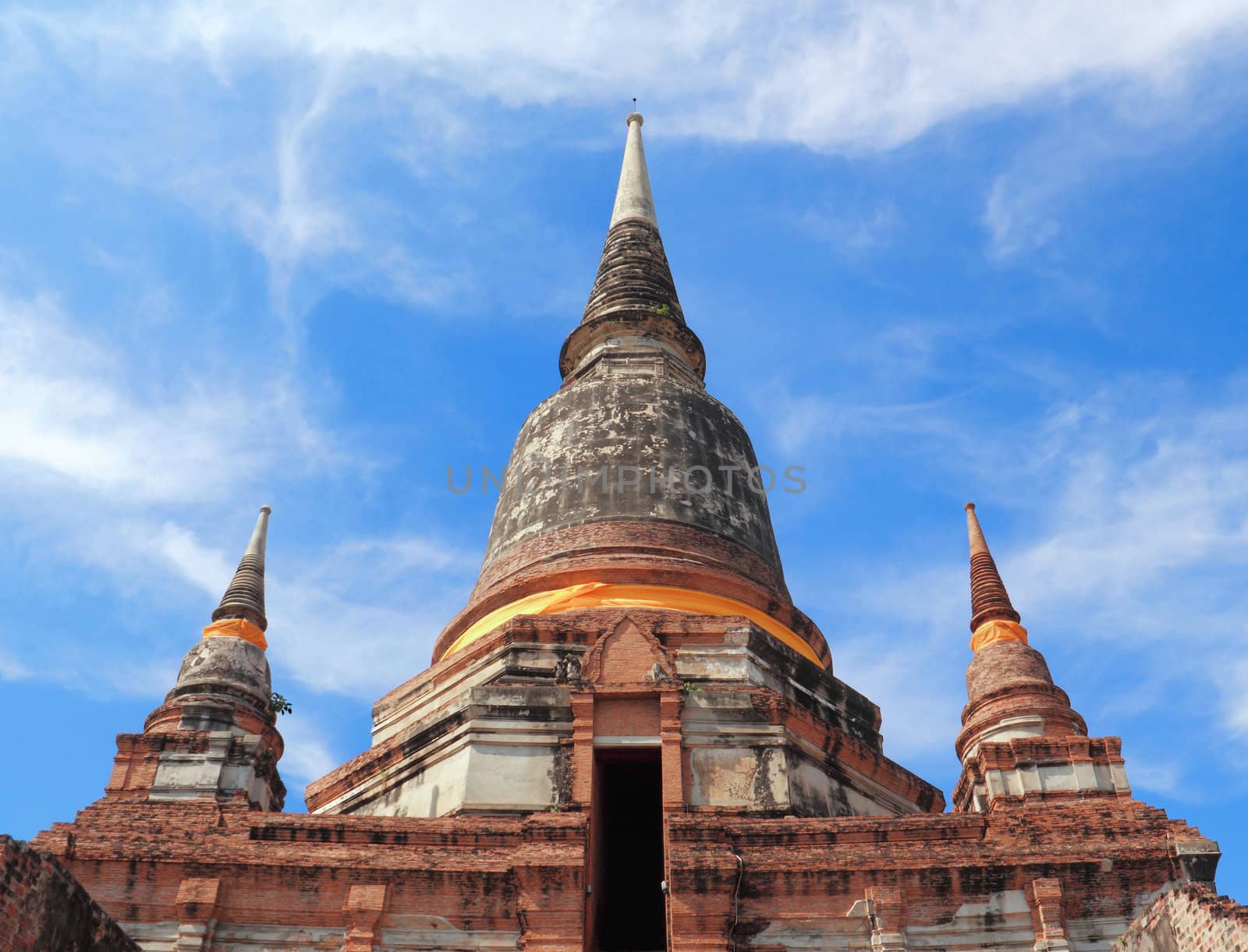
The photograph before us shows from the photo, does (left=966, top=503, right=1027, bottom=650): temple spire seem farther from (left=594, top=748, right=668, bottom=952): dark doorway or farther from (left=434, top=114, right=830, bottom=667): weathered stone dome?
(left=594, top=748, right=668, bottom=952): dark doorway

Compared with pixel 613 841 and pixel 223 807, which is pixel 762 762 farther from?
pixel 223 807

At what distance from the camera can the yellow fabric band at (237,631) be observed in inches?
615

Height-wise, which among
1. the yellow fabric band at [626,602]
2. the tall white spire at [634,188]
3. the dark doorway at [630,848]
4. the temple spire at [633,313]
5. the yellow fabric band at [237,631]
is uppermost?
the tall white spire at [634,188]

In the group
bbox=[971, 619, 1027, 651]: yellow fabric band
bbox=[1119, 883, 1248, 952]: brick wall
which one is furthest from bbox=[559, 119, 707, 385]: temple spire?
bbox=[1119, 883, 1248, 952]: brick wall

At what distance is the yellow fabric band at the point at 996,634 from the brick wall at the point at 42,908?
33.0 feet

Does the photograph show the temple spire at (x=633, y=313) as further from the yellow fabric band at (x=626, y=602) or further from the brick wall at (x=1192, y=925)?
the brick wall at (x=1192, y=925)

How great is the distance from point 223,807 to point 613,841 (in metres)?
4.19

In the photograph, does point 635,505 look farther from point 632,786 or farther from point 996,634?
point 996,634

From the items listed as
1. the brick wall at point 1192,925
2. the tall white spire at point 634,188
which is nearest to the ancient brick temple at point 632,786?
the brick wall at point 1192,925

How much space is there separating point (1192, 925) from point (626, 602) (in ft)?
25.7

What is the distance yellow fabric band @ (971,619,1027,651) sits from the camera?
619 inches

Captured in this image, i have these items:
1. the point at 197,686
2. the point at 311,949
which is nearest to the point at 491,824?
the point at 311,949

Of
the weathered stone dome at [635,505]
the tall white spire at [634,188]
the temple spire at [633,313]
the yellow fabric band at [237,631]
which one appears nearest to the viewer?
the yellow fabric band at [237,631]

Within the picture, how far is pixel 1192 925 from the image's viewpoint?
29.3 feet
